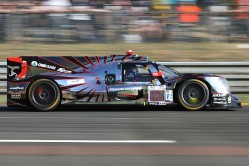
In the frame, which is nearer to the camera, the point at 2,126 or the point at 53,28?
the point at 2,126

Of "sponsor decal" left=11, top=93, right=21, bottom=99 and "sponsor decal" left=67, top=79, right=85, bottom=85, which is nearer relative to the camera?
"sponsor decal" left=67, top=79, right=85, bottom=85

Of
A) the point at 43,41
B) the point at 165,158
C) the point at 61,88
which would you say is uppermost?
the point at 43,41

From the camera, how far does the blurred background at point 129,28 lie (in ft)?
57.5

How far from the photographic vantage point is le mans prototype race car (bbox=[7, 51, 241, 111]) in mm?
12945

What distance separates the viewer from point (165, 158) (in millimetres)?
7293

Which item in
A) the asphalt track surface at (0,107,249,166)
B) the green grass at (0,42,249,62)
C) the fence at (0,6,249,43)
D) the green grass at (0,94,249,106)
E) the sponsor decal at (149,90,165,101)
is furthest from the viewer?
the green grass at (0,42,249,62)

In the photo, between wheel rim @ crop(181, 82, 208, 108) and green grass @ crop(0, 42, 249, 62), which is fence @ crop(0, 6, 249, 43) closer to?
green grass @ crop(0, 42, 249, 62)

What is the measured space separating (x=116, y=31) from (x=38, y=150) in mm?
10372

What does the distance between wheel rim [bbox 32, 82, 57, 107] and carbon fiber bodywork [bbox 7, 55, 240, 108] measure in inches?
6.1

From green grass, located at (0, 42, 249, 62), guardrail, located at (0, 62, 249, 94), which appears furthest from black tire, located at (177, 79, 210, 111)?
green grass, located at (0, 42, 249, 62)

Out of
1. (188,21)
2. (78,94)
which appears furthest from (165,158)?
(188,21)

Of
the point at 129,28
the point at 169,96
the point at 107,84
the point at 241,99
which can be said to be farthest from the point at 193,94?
the point at 129,28

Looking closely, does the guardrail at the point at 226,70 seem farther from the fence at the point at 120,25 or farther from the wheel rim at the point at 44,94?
the wheel rim at the point at 44,94

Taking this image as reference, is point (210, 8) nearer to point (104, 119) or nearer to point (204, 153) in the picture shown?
point (104, 119)
